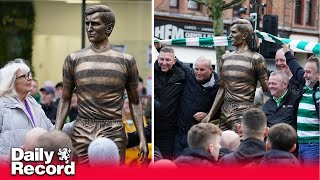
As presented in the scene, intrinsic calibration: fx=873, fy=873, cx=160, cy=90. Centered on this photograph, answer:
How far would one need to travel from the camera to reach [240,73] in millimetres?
7938

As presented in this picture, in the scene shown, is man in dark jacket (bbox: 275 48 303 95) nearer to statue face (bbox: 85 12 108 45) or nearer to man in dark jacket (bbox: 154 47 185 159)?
man in dark jacket (bbox: 154 47 185 159)

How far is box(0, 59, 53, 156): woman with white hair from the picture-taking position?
23.7ft

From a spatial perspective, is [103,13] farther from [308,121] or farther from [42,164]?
[308,121]

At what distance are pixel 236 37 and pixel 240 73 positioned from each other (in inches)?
13.1

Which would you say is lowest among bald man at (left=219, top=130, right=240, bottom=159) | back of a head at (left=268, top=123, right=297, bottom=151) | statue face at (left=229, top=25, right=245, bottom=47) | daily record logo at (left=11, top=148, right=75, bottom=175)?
bald man at (left=219, top=130, right=240, bottom=159)

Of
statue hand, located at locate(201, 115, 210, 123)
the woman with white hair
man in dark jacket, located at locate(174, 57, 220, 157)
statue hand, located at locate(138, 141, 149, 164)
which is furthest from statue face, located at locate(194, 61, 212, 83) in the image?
statue hand, located at locate(138, 141, 149, 164)

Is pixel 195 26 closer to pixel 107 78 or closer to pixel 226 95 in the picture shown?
pixel 226 95

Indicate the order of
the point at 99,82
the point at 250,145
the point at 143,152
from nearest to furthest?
the point at 250,145 → the point at 99,82 → the point at 143,152

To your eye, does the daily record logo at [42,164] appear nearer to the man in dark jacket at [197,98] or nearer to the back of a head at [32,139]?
the back of a head at [32,139]

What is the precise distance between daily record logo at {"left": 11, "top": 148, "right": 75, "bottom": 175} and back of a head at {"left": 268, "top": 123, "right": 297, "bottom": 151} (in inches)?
53.8

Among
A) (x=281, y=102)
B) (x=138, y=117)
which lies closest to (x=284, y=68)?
(x=281, y=102)

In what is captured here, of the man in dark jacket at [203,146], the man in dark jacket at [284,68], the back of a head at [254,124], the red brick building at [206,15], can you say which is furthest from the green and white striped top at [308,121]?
the man in dark jacket at [203,146]

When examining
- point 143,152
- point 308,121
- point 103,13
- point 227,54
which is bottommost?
point 143,152

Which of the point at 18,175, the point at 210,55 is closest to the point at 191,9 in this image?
the point at 210,55
